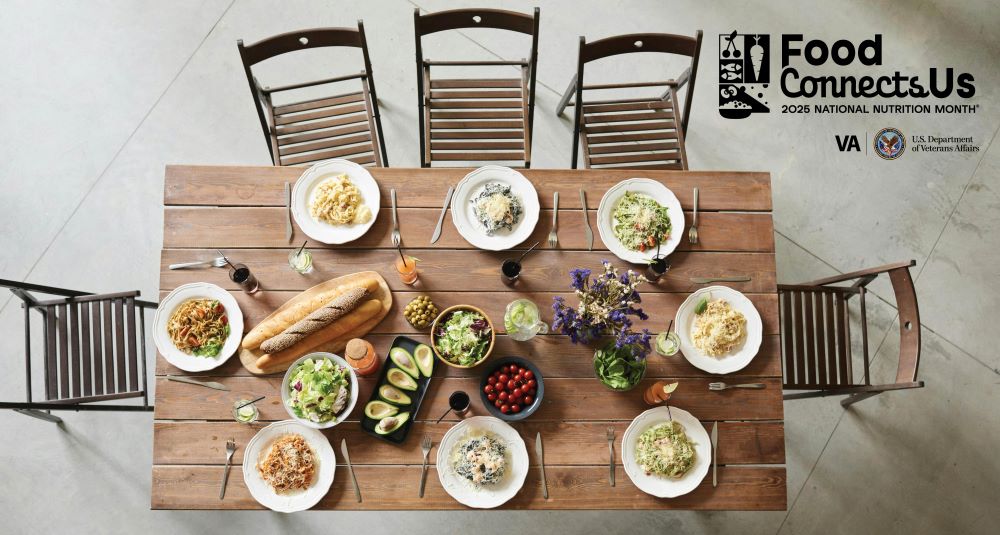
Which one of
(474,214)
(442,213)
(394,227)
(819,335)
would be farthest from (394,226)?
(819,335)

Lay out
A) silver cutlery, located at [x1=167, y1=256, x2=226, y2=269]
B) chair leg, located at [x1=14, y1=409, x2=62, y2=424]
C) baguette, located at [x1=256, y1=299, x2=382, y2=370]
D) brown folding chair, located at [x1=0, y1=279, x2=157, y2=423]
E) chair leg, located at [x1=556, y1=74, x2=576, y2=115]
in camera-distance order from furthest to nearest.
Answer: chair leg, located at [x1=556, y1=74, x2=576, y2=115], chair leg, located at [x1=14, y1=409, x2=62, y2=424], brown folding chair, located at [x1=0, y1=279, x2=157, y2=423], silver cutlery, located at [x1=167, y1=256, x2=226, y2=269], baguette, located at [x1=256, y1=299, x2=382, y2=370]

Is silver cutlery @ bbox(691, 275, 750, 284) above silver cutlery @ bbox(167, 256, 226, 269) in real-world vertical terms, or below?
below

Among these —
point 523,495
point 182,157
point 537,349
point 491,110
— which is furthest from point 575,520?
point 182,157

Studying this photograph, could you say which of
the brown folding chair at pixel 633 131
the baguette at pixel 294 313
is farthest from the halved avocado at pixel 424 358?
the brown folding chair at pixel 633 131

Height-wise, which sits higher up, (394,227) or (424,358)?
(394,227)

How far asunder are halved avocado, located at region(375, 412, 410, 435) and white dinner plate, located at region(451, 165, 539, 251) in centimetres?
74

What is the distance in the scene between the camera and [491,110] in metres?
2.99

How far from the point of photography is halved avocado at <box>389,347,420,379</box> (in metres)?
2.32

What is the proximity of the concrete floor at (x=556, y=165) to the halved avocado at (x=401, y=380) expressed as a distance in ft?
4.22

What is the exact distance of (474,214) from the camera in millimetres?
2471

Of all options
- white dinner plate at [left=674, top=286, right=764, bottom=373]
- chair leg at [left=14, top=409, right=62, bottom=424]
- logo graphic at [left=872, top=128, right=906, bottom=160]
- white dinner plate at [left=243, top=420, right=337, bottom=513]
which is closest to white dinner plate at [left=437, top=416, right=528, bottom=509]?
white dinner plate at [left=243, top=420, right=337, bottom=513]

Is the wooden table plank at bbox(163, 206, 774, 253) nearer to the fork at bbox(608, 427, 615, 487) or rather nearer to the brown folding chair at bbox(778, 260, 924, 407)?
the brown folding chair at bbox(778, 260, 924, 407)

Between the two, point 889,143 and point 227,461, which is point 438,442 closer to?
point 227,461

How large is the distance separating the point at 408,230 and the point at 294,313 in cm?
55
